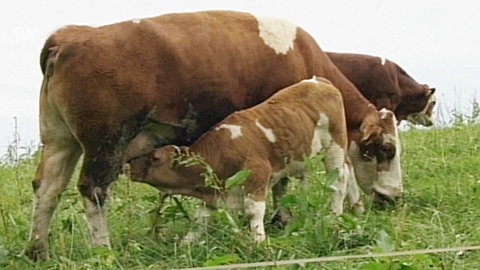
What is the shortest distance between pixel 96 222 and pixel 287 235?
1263 mm

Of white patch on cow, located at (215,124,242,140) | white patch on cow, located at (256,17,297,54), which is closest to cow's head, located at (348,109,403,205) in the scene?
white patch on cow, located at (256,17,297,54)

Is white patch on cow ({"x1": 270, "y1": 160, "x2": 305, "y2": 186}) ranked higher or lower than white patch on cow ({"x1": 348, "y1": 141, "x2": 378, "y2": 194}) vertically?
higher

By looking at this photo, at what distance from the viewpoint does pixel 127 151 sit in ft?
20.6

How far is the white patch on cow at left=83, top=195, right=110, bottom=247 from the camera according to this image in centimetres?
608

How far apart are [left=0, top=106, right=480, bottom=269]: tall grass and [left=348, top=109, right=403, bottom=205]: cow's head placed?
0.51 feet

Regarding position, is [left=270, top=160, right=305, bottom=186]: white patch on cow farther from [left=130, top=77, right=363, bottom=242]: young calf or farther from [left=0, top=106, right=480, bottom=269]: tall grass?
[left=0, top=106, right=480, bottom=269]: tall grass

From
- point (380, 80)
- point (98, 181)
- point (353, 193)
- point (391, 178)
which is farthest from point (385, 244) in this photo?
point (380, 80)

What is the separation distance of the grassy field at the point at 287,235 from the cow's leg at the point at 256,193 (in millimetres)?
97

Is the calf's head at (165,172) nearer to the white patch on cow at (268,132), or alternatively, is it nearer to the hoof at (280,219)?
the white patch on cow at (268,132)

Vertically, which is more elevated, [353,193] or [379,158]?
[379,158]

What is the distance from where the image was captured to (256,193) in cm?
608

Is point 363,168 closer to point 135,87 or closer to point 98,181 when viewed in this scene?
point 135,87

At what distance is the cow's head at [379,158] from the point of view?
24.7 feet

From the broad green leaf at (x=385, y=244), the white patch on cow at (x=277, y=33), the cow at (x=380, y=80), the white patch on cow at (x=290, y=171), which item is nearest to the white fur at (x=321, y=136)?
the white patch on cow at (x=290, y=171)
